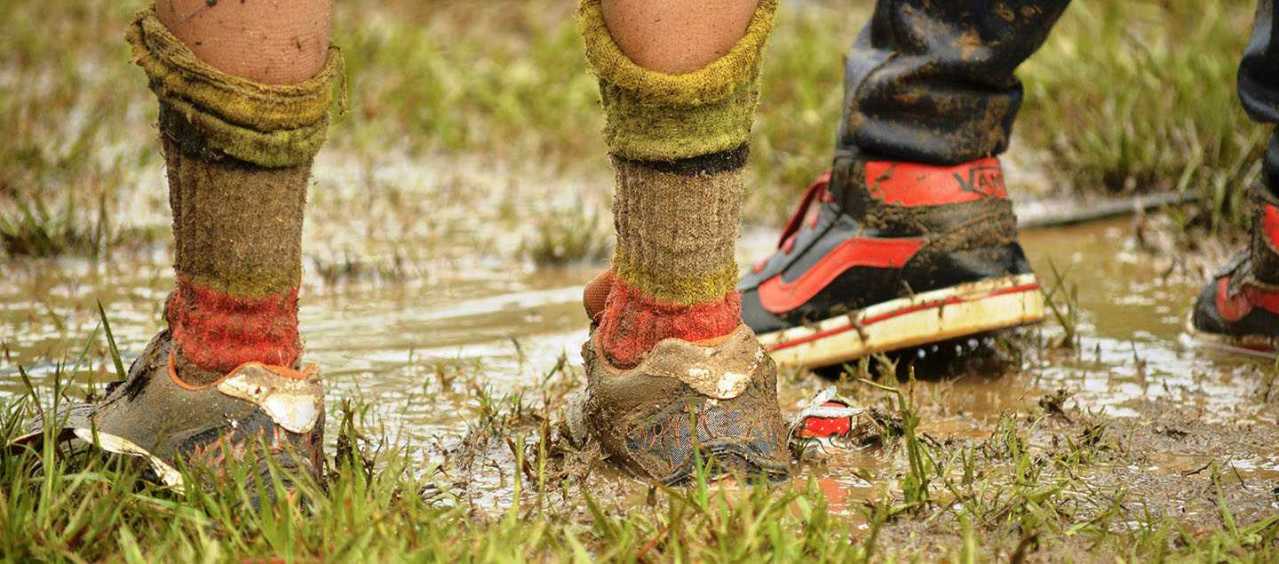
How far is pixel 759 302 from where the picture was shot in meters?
2.66

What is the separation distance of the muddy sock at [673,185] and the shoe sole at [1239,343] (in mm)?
1218

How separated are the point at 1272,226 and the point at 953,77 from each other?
62 centimetres

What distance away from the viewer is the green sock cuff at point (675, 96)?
179cm

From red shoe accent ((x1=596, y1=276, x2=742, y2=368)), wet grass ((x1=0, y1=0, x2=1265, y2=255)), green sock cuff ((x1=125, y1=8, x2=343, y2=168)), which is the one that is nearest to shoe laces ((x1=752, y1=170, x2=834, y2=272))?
red shoe accent ((x1=596, y1=276, x2=742, y2=368))

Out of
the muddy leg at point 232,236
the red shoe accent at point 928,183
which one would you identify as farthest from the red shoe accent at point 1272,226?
the muddy leg at point 232,236

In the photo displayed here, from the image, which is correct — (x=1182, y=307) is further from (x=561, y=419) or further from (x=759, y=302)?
(x=561, y=419)

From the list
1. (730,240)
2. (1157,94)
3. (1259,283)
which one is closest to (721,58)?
(730,240)

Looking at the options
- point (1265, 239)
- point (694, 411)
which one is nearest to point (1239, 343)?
point (1265, 239)

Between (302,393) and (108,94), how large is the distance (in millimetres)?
3600

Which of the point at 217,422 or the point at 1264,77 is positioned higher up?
the point at 1264,77

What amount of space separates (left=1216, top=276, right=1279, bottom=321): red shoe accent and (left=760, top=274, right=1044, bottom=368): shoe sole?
0.40 metres

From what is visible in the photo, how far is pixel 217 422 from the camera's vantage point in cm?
179

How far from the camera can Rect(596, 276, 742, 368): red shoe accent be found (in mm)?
1946

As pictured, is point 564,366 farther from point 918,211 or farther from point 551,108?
point 551,108
